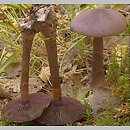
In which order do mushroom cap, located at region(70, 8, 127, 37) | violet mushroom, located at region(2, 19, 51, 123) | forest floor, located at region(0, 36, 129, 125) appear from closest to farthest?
mushroom cap, located at region(70, 8, 127, 37) < violet mushroom, located at region(2, 19, 51, 123) < forest floor, located at region(0, 36, 129, 125)

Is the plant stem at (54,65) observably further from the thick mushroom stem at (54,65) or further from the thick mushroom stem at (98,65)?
the thick mushroom stem at (98,65)

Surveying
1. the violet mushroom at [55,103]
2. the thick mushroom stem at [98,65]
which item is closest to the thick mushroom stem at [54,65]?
the violet mushroom at [55,103]

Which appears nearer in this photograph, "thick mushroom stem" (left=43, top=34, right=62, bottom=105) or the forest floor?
"thick mushroom stem" (left=43, top=34, right=62, bottom=105)

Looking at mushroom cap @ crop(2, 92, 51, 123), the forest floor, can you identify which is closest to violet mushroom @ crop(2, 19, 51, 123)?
mushroom cap @ crop(2, 92, 51, 123)

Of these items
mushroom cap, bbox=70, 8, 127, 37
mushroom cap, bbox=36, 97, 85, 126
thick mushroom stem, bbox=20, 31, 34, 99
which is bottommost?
mushroom cap, bbox=36, 97, 85, 126

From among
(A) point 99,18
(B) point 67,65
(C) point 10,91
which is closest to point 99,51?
(A) point 99,18

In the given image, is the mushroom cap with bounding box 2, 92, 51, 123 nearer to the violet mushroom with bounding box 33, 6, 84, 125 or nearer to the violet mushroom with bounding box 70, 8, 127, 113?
the violet mushroom with bounding box 33, 6, 84, 125

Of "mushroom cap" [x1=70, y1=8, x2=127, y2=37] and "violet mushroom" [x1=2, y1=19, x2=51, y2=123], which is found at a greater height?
"mushroom cap" [x1=70, y1=8, x2=127, y2=37]

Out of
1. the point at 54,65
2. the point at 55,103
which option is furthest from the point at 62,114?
the point at 54,65
